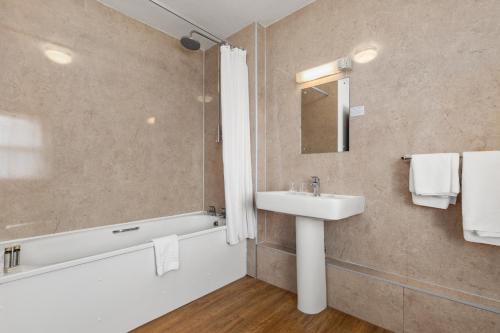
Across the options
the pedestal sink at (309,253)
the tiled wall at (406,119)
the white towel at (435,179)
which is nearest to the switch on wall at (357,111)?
the tiled wall at (406,119)

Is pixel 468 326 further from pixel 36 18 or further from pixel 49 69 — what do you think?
pixel 36 18

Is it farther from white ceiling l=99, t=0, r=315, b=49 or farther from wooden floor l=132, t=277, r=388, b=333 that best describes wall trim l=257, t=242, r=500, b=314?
white ceiling l=99, t=0, r=315, b=49

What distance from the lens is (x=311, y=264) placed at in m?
1.70

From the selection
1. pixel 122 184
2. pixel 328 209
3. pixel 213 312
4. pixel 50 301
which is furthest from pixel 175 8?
pixel 213 312

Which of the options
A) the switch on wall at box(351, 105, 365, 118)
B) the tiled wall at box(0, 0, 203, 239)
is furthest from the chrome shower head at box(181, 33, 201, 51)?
the switch on wall at box(351, 105, 365, 118)

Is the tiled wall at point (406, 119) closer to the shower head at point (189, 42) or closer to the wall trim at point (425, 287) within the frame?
the wall trim at point (425, 287)

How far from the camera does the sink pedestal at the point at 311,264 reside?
67.0 inches

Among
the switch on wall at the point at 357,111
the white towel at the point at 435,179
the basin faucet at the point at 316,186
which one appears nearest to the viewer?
the white towel at the point at 435,179

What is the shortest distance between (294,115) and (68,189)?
1.99 meters

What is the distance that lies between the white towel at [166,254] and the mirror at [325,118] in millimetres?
1303

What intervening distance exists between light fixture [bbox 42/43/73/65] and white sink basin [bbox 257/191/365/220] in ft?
6.22

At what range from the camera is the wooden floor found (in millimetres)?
1568

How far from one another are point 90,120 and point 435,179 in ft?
8.34

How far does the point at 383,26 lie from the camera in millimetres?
1703
